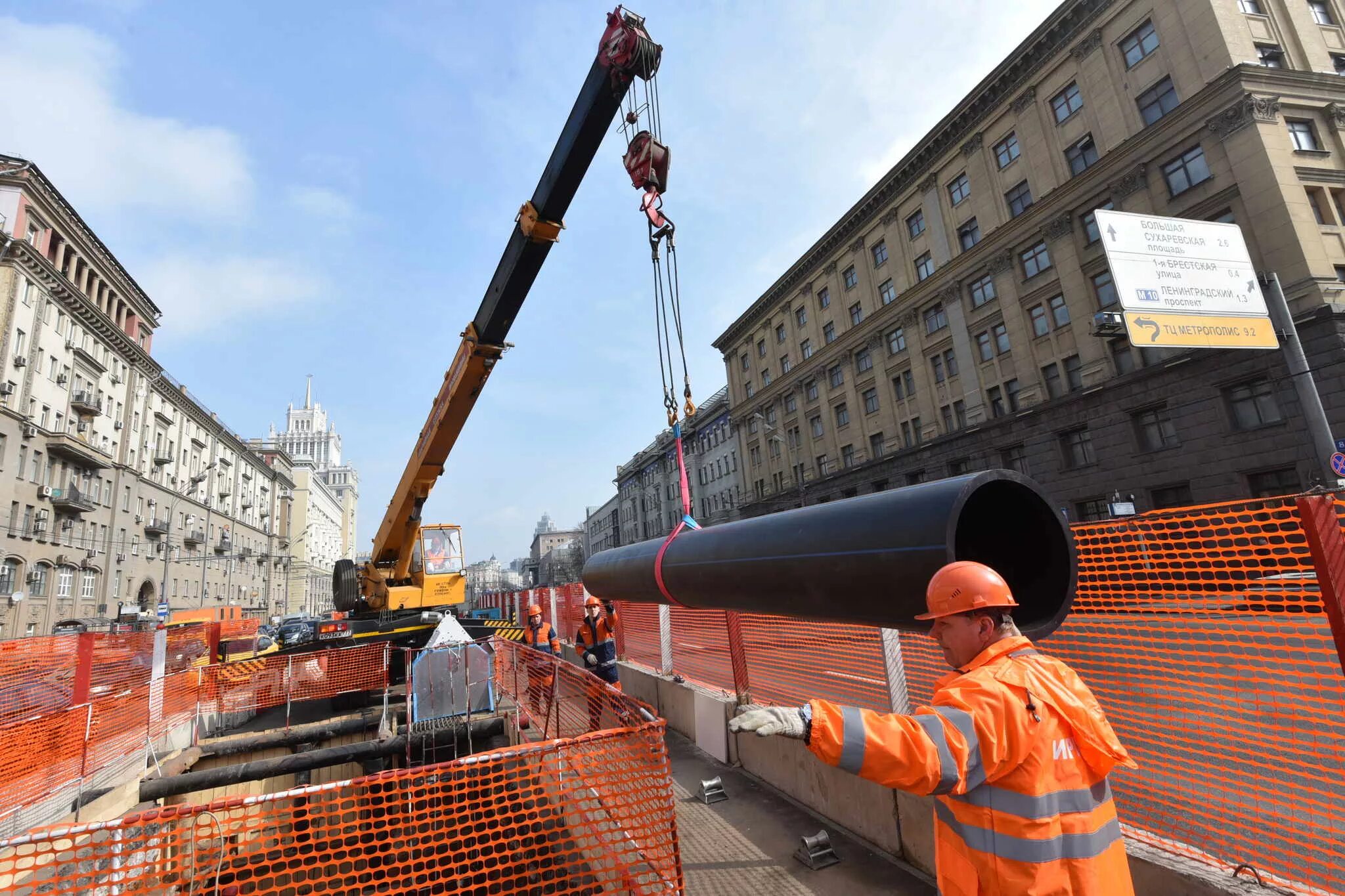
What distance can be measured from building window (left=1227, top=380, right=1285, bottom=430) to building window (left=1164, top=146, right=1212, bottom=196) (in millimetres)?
7449

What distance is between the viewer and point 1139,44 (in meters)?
23.4

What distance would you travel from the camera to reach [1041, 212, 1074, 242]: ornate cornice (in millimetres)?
25297

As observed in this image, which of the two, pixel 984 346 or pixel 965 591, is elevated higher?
pixel 984 346

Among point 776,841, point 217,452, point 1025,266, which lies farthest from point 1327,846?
point 217,452

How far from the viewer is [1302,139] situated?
2042 centimetres

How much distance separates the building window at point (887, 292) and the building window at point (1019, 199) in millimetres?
7598

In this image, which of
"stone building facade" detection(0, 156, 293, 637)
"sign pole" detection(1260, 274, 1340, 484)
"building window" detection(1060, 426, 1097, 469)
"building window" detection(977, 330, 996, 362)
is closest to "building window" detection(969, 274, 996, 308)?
"building window" detection(977, 330, 996, 362)

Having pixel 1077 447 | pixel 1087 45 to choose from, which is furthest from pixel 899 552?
pixel 1087 45

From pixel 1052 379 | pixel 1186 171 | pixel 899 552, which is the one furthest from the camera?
pixel 1052 379

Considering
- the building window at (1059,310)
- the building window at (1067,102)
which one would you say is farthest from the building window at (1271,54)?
the building window at (1059,310)

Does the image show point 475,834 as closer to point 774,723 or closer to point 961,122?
point 774,723

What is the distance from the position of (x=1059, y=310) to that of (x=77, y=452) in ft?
166

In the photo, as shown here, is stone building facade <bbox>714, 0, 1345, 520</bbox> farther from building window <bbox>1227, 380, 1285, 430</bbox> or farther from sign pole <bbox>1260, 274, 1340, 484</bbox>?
sign pole <bbox>1260, 274, 1340, 484</bbox>

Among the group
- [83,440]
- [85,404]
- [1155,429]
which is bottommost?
[1155,429]
